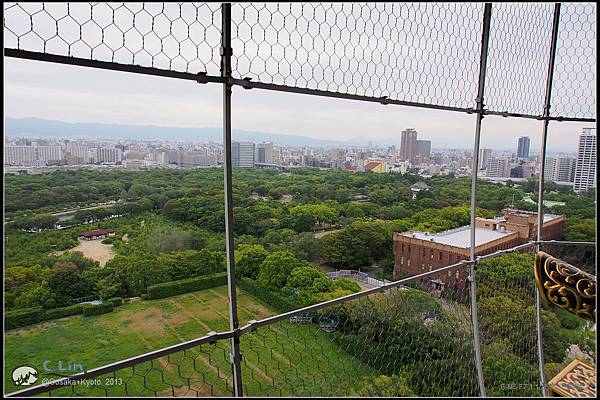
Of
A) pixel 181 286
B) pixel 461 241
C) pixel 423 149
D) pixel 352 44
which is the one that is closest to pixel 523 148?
pixel 423 149

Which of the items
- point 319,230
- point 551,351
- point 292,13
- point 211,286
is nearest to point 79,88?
point 292,13

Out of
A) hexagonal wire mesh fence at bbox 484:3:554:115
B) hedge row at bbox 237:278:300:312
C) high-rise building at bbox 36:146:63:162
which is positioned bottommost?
hedge row at bbox 237:278:300:312

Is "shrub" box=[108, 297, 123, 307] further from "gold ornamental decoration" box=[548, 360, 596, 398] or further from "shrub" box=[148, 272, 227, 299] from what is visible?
A: "gold ornamental decoration" box=[548, 360, 596, 398]

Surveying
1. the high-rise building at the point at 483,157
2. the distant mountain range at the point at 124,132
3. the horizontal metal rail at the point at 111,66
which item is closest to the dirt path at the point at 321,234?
the distant mountain range at the point at 124,132

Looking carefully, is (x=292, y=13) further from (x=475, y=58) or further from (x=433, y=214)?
(x=433, y=214)

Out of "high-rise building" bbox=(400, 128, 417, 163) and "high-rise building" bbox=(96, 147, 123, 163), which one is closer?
"high-rise building" bbox=(96, 147, 123, 163)

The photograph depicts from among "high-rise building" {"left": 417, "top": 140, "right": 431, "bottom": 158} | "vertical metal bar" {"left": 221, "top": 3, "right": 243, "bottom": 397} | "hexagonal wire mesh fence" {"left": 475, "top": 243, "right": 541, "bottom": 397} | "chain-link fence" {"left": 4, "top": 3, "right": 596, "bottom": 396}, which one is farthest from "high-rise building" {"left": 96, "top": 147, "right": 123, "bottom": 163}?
"high-rise building" {"left": 417, "top": 140, "right": 431, "bottom": 158}

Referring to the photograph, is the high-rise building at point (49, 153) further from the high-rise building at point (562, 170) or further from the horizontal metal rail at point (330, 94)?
the high-rise building at point (562, 170)
